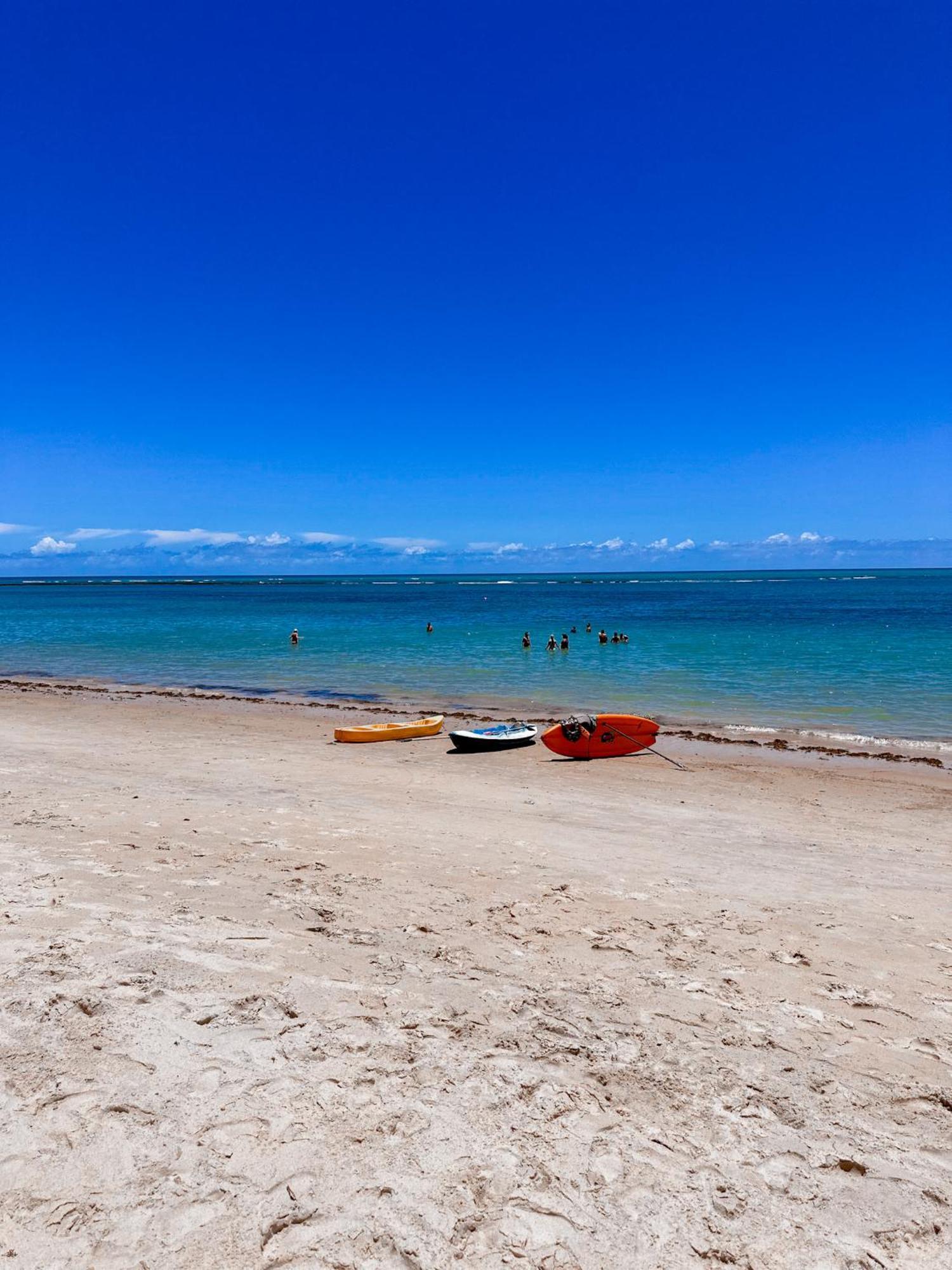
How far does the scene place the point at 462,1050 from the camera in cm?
498

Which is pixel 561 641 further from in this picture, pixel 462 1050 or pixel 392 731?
pixel 462 1050

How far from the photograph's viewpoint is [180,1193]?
3.74 m

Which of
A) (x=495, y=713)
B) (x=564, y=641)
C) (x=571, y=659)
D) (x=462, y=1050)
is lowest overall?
(x=495, y=713)

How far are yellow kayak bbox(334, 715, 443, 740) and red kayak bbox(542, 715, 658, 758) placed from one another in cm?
378

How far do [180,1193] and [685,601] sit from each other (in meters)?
109

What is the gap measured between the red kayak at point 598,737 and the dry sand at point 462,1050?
24.4 ft

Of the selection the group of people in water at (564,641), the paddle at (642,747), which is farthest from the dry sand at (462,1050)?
the group of people in water at (564,641)

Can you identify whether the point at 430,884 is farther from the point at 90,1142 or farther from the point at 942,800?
the point at 942,800

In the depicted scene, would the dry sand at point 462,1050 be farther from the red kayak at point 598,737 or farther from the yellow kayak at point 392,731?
the yellow kayak at point 392,731

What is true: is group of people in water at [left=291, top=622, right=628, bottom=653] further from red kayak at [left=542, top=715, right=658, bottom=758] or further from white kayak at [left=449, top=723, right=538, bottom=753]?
red kayak at [left=542, top=715, right=658, bottom=758]

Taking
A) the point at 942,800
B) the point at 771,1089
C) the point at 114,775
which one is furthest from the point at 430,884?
the point at 942,800

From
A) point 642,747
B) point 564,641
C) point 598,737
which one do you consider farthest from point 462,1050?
point 564,641

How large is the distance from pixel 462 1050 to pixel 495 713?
19313 mm

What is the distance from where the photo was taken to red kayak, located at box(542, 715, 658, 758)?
703 inches
